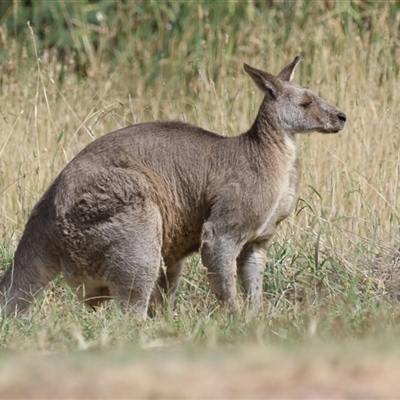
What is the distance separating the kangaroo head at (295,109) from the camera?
6566 millimetres

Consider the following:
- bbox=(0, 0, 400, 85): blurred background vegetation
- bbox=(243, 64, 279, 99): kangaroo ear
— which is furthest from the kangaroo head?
bbox=(0, 0, 400, 85): blurred background vegetation

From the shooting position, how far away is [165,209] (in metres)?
6.35

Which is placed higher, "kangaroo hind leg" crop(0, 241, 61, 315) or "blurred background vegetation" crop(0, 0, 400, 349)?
"blurred background vegetation" crop(0, 0, 400, 349)

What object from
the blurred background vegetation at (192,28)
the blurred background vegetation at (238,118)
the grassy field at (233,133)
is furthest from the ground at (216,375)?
the blurred background vegetation at (192,28)

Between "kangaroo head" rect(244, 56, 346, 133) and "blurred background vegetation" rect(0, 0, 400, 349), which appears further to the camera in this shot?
"kangaroo head" rect(244, 56, 346, 133)

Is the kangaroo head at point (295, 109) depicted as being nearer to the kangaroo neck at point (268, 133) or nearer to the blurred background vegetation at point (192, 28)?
the kangaroo neck at point (268, 133)

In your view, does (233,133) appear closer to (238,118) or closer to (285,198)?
(238,118)

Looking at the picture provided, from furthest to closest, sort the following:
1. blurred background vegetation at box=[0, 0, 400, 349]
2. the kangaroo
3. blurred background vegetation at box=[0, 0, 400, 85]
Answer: blurred background vegetation at box=[0, 0, 400, 85], the kangaroo, blurred background vegetation at box=[0, 0, 400, 349]

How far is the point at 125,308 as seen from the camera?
608 centimetres

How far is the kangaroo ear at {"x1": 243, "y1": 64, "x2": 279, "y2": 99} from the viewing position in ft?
21.5

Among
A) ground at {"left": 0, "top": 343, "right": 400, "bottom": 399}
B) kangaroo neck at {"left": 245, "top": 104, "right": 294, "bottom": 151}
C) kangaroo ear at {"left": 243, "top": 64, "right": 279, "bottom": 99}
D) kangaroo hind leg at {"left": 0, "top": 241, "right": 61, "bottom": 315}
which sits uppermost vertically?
kangaroo ear at {"left": 243, "top": 64, "right": 279, "bottom": 99}

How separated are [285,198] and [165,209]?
0.77 metres

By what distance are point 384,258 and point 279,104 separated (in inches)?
52.1

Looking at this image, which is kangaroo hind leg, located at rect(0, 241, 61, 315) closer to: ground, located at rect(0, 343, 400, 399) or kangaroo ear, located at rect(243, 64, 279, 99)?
kangaroo ear, located at rect(243, 64, 279, 99)
